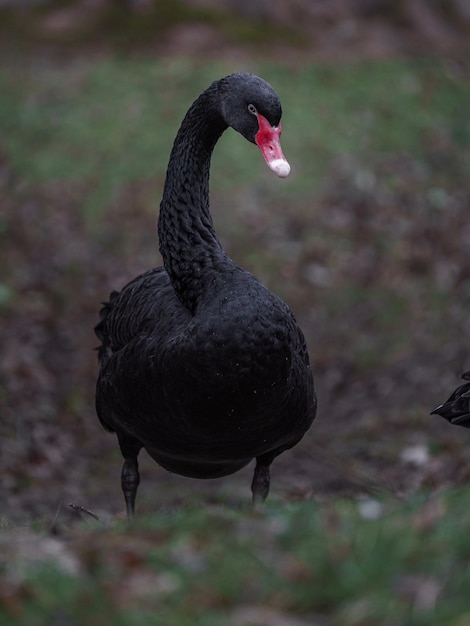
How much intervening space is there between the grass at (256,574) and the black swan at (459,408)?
1.56 meters

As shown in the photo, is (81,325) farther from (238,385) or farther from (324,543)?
(324,543)

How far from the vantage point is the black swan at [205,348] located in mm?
4242

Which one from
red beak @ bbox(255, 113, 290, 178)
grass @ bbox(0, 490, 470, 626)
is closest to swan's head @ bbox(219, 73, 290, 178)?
red beak @ bbox(255, 113, 290, 178)

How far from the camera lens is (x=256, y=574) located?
9.26 ft

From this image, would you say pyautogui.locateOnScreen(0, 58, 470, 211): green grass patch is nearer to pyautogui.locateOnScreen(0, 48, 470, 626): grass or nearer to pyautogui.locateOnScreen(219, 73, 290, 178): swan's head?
pyautogui.locateOnScreen(0, 48, 470, 626): grass

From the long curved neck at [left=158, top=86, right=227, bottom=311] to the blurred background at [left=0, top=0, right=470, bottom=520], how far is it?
187 cm

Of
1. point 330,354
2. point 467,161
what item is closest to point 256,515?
point 330,354

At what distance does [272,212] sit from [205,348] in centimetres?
705

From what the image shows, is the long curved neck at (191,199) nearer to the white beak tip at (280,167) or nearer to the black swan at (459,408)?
the white beak tip at (280,167)

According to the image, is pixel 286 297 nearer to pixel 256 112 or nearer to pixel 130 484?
pixel 130 484

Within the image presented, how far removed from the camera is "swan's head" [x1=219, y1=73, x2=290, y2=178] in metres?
4.39

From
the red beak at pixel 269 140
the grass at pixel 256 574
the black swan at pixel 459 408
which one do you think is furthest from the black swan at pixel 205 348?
the grass at pixel 256 574

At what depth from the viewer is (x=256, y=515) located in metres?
3.39

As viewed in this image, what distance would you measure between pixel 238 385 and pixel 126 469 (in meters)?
1.38
